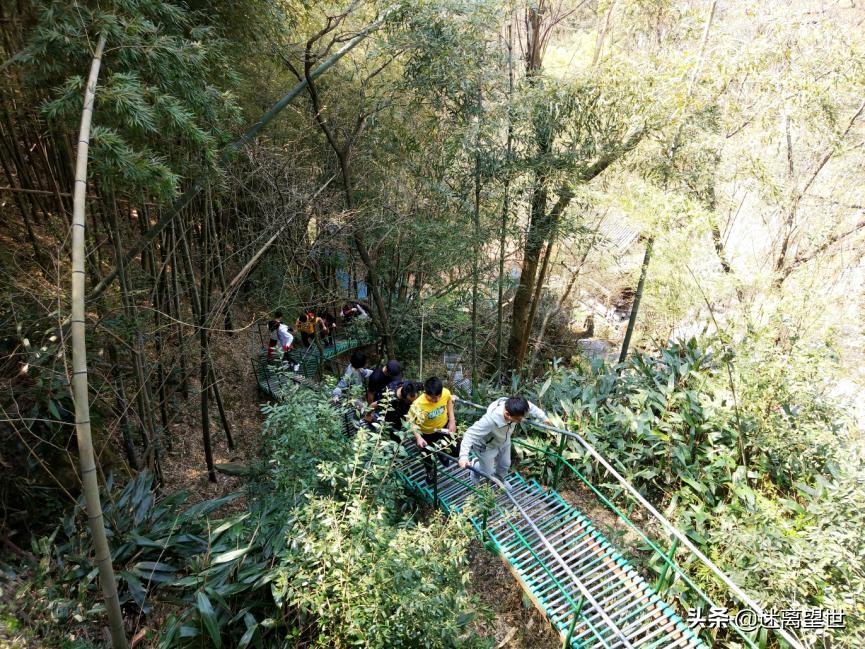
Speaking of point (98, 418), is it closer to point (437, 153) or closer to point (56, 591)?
point (56, 591)

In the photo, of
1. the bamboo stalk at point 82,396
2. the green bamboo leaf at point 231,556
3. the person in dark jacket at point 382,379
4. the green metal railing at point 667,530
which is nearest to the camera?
the bamboo stalk at point 82,396

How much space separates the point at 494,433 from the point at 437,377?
44.7 inches

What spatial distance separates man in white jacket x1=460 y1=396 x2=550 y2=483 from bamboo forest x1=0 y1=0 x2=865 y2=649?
0.15 ft

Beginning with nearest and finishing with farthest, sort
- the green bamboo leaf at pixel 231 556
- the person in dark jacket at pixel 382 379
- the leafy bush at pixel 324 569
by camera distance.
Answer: the leafy bush at pixel 324 569, the green bamboo leaf at pixel 231 556, the person in dark jacket at pixel 382 379

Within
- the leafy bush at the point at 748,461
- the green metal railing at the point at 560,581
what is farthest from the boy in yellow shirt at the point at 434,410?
the leafy bush at the point at 748,461

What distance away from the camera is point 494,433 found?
3.46 metres

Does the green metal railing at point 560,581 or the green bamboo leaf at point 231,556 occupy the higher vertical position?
the green bamboo leaf at point 231,556

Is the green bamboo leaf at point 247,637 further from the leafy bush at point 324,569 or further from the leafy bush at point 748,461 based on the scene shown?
the leafy bush at point 748,461

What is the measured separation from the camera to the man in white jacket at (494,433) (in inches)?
126

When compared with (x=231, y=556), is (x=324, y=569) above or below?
above

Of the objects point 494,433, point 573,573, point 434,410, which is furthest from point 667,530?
point 434,410

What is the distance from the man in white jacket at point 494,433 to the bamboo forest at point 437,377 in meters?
0.05

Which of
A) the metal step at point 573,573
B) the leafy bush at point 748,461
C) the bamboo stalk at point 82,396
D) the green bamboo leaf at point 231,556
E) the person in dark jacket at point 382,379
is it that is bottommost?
the metal step at point 573,573

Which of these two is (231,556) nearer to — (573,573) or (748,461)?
(573,573)
